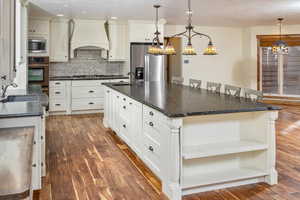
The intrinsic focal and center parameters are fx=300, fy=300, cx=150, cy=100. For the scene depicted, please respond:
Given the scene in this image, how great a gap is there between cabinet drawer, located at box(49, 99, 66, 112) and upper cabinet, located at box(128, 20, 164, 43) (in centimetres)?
243

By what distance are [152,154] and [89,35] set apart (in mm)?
5231

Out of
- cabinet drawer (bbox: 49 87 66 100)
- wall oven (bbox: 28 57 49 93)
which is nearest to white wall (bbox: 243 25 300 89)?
cabinet drawer (bbox: 49 87 66 100)

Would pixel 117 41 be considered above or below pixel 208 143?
above

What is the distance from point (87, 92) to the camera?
25.8ft

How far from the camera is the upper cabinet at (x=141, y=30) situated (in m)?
7.98

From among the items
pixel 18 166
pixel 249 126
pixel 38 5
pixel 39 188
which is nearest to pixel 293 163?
pixel 249 126

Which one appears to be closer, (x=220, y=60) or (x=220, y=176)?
(x=220, y=176)

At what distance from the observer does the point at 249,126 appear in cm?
344

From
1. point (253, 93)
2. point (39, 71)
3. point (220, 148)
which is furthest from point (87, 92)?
point (220, 148)

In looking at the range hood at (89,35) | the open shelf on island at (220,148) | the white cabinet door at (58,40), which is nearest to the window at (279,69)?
the range hood at (89,35)

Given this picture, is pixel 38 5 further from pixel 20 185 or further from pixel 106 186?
pixel 20 185

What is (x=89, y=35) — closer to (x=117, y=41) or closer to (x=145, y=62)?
(x=117, y=41)

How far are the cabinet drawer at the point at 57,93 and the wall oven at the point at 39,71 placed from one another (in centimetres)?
16

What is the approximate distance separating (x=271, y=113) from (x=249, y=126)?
308 millimetres
